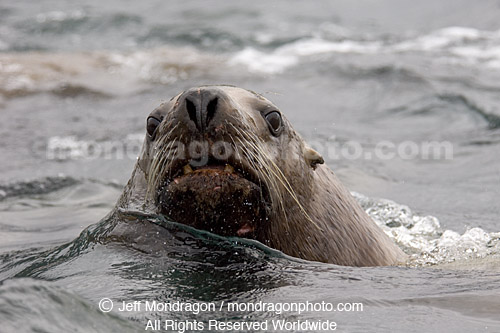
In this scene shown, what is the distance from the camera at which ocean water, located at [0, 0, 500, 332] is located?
10.00 ft

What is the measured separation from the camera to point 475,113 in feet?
30.7

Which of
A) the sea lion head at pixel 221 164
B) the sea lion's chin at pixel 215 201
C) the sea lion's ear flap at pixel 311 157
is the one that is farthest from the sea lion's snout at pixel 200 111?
the sea lion's ear flap at pixel 311 157

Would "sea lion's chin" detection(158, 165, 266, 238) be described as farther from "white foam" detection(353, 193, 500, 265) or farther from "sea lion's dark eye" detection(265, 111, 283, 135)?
"white foam" detection(353, 193, 500, 265)

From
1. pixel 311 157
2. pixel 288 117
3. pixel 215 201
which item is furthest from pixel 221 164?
pixel 288 117

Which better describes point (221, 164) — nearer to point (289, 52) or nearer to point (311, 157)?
point (311, 157)

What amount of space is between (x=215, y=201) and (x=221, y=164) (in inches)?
6.6

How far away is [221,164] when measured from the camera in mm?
3217

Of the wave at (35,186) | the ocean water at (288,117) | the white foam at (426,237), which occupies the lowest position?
the white foam at (426,237)

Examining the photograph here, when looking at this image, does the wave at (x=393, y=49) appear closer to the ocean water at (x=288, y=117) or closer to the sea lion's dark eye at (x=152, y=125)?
the ocean water at (x=288, y=117)

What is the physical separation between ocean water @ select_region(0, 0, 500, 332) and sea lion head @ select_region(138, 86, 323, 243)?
0.49 feet

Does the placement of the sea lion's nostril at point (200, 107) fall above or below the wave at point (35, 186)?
above

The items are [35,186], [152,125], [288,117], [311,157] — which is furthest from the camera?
[288,117]

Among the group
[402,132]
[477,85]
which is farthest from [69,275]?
[477,85]

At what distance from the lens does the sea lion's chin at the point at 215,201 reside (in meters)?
3.22
